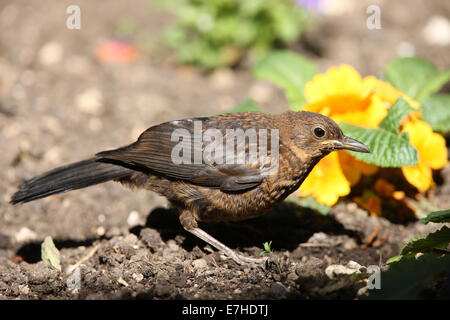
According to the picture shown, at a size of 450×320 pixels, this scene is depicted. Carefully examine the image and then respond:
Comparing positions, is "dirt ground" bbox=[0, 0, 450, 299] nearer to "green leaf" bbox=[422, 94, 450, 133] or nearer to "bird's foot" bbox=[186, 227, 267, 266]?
"bird's foot" bbox=[186, 227, 267, 266]

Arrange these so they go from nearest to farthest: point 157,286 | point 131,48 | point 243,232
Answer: point 157,286 < point 243,232 < point 131,48

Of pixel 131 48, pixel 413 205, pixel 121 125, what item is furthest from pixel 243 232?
pixel 131 48

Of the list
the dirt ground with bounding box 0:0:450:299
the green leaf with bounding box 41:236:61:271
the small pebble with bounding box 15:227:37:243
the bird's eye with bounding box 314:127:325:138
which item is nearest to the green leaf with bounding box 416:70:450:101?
the dirt ground with bounding box 0:0:450:299

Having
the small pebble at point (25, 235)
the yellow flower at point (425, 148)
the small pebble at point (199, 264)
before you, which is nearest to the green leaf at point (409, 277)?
the small pebble at point (199, 264)

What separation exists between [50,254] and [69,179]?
1.95ft

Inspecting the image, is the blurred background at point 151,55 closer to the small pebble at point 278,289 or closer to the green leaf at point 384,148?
the green leaf at point 384,148

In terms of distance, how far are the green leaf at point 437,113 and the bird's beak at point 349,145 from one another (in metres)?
1.37

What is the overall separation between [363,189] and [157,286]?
2.19 meters

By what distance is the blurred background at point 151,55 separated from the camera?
5.95 meters

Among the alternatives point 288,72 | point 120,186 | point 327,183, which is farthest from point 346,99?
point 120,186

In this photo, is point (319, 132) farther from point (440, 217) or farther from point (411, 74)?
point (411, 74)

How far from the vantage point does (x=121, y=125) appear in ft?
19.8
